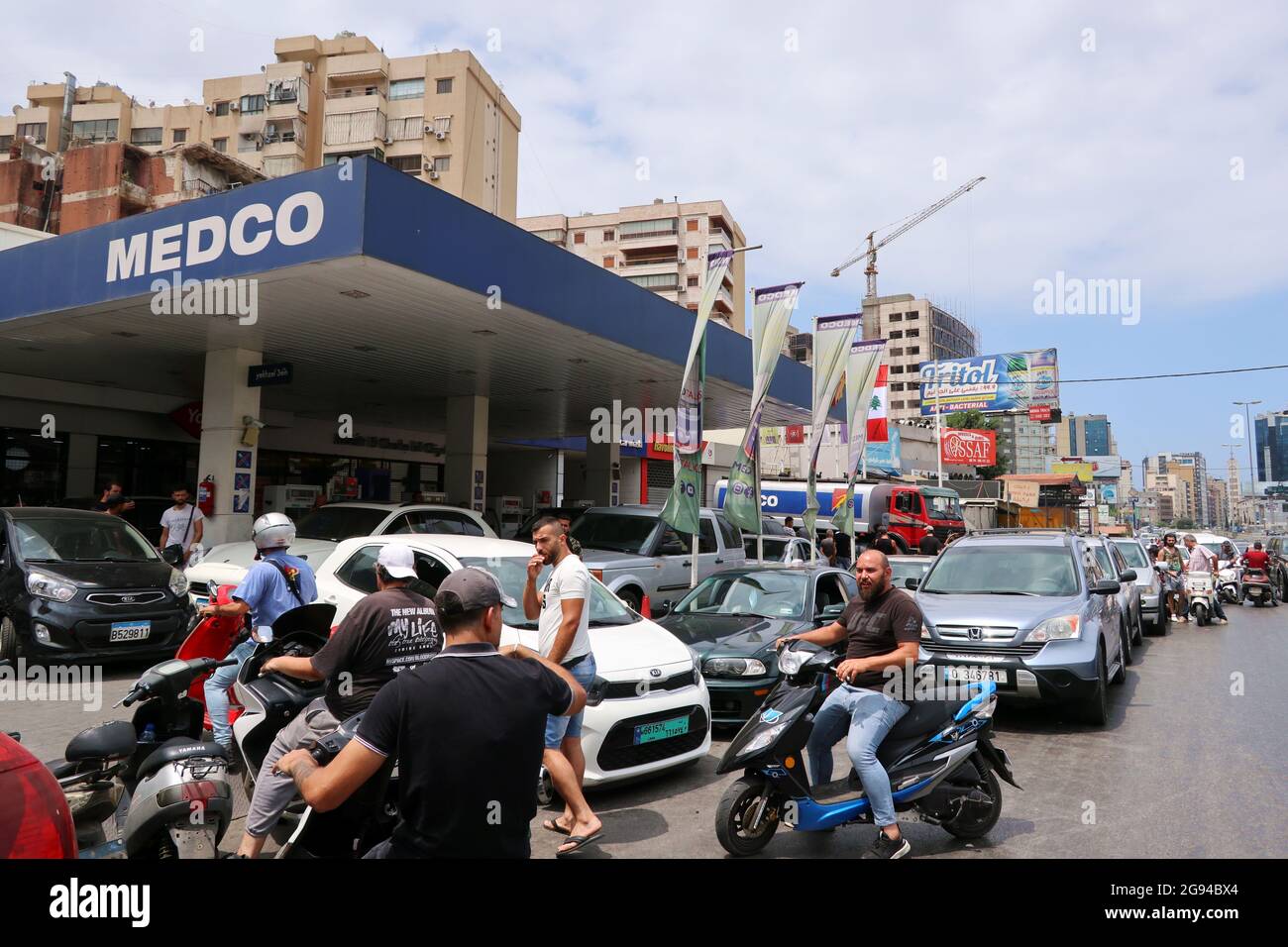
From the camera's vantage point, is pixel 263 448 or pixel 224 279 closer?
pixel 224 279

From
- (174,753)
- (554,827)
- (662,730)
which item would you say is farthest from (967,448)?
(174,753)

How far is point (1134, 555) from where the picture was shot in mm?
17031

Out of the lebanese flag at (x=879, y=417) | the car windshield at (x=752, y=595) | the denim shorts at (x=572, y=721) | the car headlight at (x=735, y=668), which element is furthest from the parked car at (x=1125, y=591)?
the lebanese flag at (x=879, y=417)

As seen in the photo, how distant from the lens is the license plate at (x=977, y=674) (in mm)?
7078

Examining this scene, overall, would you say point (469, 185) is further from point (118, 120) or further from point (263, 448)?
point (263, 448)

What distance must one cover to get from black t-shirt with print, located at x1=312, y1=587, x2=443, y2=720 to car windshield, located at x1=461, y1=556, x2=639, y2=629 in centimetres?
220

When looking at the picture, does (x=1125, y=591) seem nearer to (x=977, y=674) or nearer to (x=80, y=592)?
(x=977, y=674)

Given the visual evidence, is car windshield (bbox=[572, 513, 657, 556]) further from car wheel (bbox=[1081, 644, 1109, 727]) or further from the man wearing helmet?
the man wearing helmet

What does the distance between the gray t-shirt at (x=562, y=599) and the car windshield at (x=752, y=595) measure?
338 cm

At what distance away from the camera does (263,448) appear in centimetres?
2148

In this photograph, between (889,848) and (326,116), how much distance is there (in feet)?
206
